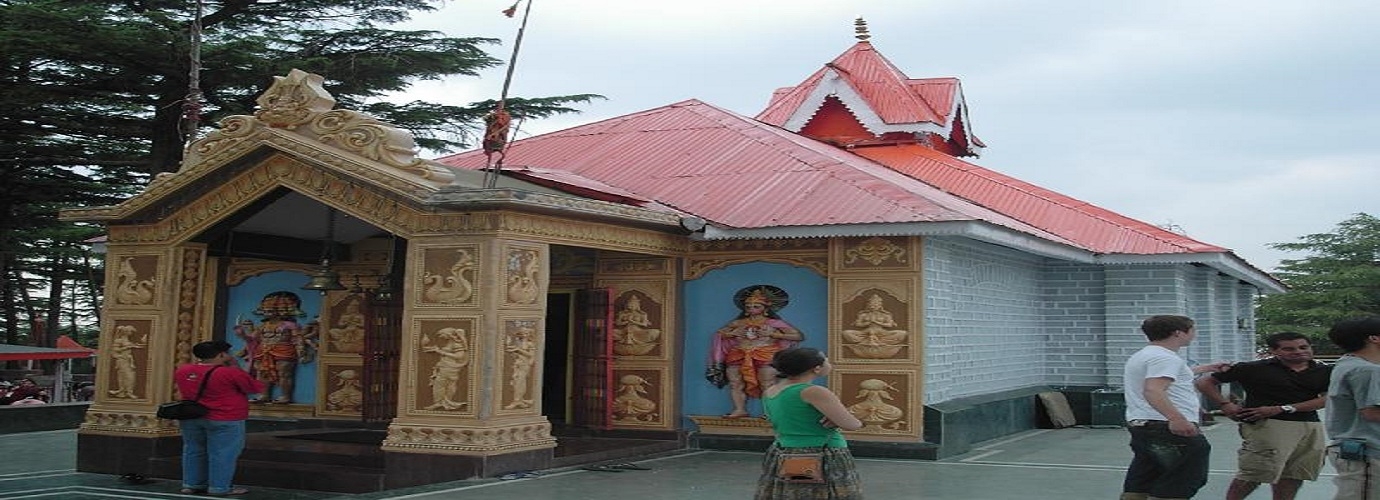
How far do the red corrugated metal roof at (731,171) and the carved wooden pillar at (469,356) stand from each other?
231 cm

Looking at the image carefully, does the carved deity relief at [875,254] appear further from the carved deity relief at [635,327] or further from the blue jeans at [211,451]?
the blue jeans at [211,451]

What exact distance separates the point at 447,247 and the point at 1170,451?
591cm

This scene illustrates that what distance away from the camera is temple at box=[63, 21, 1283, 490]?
31.9 feet

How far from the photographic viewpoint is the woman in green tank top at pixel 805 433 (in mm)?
5203

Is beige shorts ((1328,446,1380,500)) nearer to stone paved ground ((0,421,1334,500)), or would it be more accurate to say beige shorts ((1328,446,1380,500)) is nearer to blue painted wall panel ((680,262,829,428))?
stone paved ground ((0,421,1334,500))

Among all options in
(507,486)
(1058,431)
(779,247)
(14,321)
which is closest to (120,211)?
(507,486)

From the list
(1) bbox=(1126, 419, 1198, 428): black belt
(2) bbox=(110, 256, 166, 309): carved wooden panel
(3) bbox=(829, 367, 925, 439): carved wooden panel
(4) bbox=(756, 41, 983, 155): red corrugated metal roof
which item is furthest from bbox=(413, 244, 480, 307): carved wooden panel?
(4) bbox=(756, 41, 983, 155): red corrugated metal roof

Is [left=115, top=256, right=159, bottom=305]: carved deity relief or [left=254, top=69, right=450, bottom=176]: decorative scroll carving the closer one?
[left=254, top=69, right=450, bottom=176]: decorative scroll carving

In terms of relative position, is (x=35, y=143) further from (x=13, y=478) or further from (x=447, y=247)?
(x=447, y=247)

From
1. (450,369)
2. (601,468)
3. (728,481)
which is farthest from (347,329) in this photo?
(728,481)

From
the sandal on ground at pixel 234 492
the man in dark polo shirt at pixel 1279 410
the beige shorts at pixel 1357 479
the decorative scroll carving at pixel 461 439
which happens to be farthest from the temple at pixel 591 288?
the beige shorts at pixel 1357 479

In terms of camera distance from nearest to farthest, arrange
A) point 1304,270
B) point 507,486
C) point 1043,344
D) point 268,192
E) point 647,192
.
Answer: point 507,486, point 268,192, point 647,192, point 1043,344, point 1304,270

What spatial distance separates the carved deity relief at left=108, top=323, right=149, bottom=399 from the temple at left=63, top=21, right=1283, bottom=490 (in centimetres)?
2

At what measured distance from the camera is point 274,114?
1070 cm
